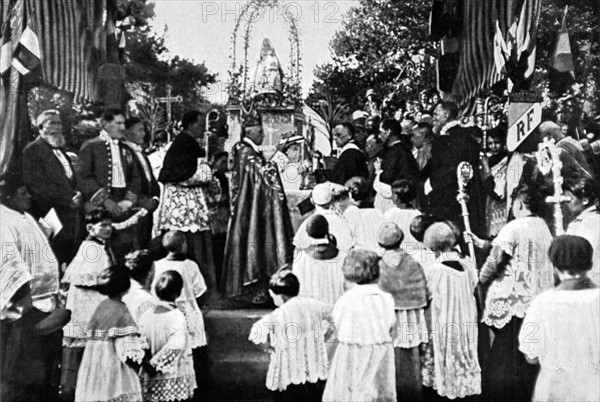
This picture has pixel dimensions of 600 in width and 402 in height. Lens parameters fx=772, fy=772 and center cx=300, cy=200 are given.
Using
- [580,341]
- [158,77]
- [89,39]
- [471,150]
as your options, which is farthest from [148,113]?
[580,341]

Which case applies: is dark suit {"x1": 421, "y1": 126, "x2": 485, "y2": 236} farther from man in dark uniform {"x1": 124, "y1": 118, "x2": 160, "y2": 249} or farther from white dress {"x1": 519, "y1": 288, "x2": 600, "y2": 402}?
man in dark uniform {"x1": 124, "y1": 118, "x2": 160, "y2": 249}

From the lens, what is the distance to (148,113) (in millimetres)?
6469

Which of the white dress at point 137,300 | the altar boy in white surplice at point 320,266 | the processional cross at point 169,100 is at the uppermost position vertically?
the processional cross at point 169,100

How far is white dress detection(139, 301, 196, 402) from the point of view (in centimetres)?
588

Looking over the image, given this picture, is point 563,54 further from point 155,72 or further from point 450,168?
point 155,72

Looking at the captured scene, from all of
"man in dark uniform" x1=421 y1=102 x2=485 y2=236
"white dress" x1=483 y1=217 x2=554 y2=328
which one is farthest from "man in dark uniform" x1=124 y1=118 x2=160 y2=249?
"white dress" x1=483 y1=217 x2=554 y2=328

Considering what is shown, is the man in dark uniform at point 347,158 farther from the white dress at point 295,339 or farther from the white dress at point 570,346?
the white dress at point 570,346

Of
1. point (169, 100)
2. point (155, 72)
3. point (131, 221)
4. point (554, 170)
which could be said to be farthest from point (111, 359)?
point (554, 170)

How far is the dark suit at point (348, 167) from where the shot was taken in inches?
252

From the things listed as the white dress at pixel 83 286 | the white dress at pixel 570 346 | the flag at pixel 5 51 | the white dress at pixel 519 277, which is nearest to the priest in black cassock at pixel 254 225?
the white dress at pixel 83 286

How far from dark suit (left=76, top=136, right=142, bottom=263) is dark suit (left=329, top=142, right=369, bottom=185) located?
5.34ft

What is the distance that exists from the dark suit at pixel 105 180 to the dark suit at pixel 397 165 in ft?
6.71

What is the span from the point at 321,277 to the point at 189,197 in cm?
129

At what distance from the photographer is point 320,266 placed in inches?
238
